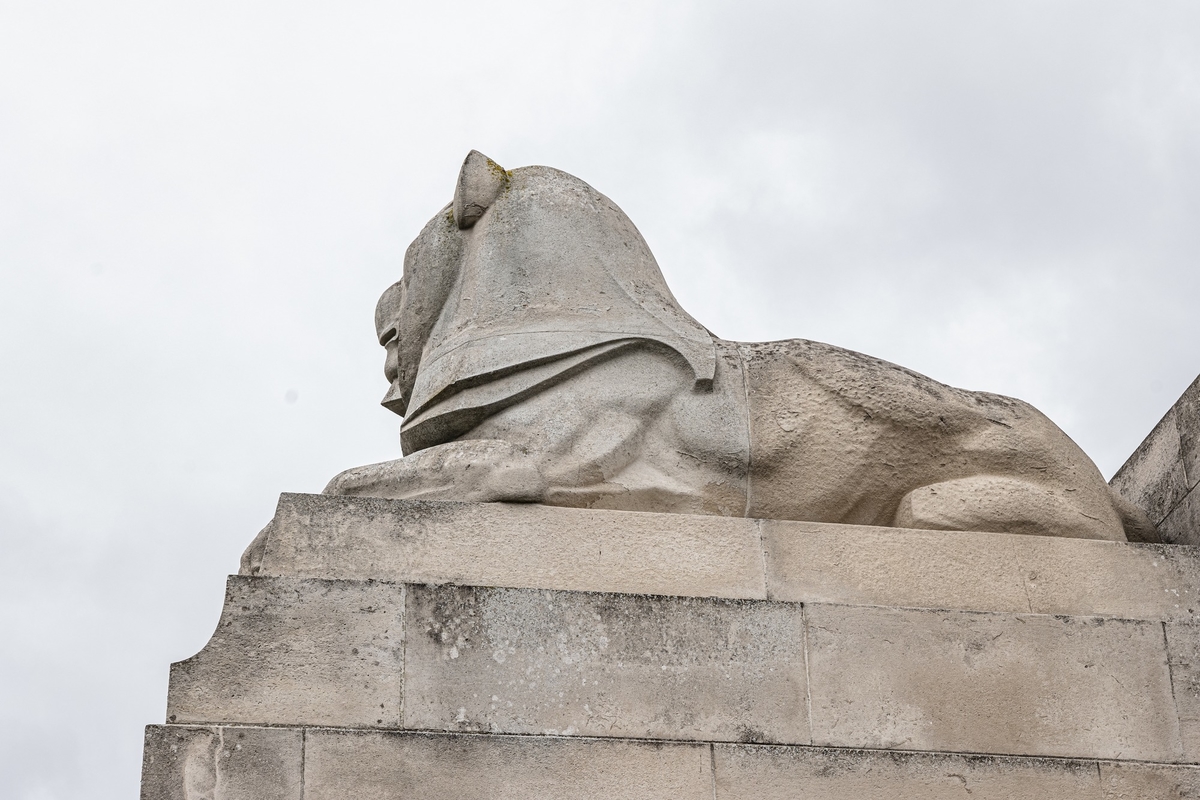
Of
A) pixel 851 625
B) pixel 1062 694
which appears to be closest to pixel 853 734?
pixel 851 625

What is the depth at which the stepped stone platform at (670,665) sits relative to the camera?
6305mm

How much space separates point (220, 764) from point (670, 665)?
1.61 m

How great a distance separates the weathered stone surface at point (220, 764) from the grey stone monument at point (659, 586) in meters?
0.01

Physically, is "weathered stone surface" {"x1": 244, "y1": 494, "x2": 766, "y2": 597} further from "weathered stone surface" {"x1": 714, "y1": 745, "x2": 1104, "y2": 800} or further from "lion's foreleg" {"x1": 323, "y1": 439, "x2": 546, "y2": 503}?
"weathered stone surface" {"x1": 714, "y1": 745, "x2": 1104, "y2": 800}

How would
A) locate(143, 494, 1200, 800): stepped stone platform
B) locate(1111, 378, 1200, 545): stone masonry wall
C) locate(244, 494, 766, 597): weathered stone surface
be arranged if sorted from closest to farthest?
locate(143, 494, 1200, 800): stepped stone platform → locate(244, 494, 766, 597): weathered stone surface → locate(1111, 378, 1200, 545): stone masonry wall

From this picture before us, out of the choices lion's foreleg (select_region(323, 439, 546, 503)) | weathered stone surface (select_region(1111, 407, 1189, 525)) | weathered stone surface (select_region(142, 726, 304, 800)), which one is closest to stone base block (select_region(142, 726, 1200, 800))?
weathered stone surface (select_region(142, 726, 304, 800))

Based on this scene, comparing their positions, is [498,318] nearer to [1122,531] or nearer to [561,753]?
[561,753]

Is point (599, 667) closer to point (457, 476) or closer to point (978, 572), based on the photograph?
point (457, 476)

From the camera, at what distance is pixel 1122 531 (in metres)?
7.88

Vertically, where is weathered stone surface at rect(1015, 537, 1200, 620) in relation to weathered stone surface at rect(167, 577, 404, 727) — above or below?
above

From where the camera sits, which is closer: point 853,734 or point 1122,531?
point 853,734

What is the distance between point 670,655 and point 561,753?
58cm

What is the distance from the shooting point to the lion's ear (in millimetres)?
8266

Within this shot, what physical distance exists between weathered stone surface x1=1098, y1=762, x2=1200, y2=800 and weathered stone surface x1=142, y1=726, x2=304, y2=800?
2.87 m
